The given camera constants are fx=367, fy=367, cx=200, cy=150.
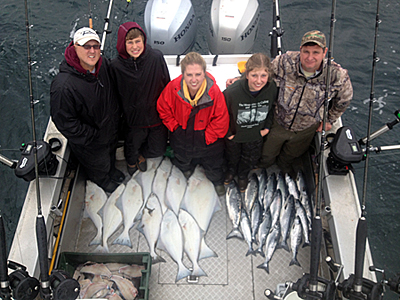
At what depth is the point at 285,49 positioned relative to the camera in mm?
6875

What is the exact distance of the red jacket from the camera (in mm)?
2969

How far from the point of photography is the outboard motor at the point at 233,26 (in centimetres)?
494

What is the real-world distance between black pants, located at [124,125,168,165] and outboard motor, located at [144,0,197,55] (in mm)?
1779

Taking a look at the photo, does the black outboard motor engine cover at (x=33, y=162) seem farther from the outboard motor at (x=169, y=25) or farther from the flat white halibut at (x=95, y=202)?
the outboard motor at (x=169, y=25)

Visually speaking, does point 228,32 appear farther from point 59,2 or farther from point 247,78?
point 59,2

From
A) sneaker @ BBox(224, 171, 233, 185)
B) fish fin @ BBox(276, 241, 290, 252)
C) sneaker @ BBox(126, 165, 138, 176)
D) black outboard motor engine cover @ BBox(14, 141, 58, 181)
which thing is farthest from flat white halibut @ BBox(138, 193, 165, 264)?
fish fin @ BBox(276, 241, 290, 252)

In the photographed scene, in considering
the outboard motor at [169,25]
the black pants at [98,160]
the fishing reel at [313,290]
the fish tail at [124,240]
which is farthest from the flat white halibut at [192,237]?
the outboard motor at [169,25]

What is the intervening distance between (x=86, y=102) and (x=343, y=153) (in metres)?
2.21

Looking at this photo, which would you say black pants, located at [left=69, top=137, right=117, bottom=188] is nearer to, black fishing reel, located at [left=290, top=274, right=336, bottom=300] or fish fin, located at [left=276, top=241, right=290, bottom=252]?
fish fin, located at [left=276, top=241, right=290, bottom=252]

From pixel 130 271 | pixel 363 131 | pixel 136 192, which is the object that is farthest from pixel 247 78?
pixel 363 131

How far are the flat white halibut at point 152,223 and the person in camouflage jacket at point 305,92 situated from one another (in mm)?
1306

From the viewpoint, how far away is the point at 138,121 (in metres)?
3.42

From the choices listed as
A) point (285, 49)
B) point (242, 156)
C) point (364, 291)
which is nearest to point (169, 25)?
point (242, 156)

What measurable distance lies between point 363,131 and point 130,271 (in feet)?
14.0
